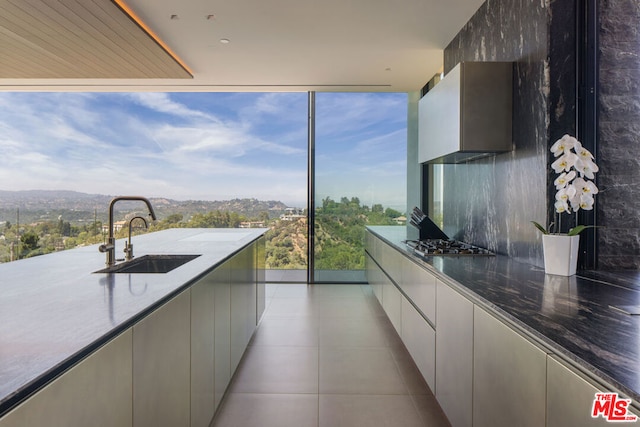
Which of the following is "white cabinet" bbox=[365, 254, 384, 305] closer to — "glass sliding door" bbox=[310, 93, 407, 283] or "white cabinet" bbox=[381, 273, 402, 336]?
"white cabinet" bbox=[381, 273, 402, 336]

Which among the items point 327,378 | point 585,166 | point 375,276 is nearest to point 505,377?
point 585,166

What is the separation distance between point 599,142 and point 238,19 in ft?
8.91

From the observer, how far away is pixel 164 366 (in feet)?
4.19

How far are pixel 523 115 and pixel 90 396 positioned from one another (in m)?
2.47

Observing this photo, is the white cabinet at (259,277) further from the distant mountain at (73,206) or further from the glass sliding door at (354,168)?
the distant mountain at (73,206)

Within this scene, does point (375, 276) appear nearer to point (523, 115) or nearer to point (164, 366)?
point (523, 115)

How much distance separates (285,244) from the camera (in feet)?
18.1

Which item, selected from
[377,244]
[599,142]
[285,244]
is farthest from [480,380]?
[285,244]

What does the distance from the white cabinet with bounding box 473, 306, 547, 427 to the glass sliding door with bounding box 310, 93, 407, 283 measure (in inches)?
157

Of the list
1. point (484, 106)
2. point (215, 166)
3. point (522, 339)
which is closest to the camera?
point (522, 339)

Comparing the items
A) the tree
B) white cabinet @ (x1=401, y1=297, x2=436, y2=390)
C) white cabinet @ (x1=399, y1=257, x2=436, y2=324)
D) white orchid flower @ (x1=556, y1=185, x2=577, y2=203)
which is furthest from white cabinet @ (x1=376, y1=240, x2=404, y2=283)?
the tree

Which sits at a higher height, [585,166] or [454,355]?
[585,166]

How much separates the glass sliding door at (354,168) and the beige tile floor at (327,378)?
1599 mm

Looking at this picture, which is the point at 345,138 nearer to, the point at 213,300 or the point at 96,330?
the point at 213,300
